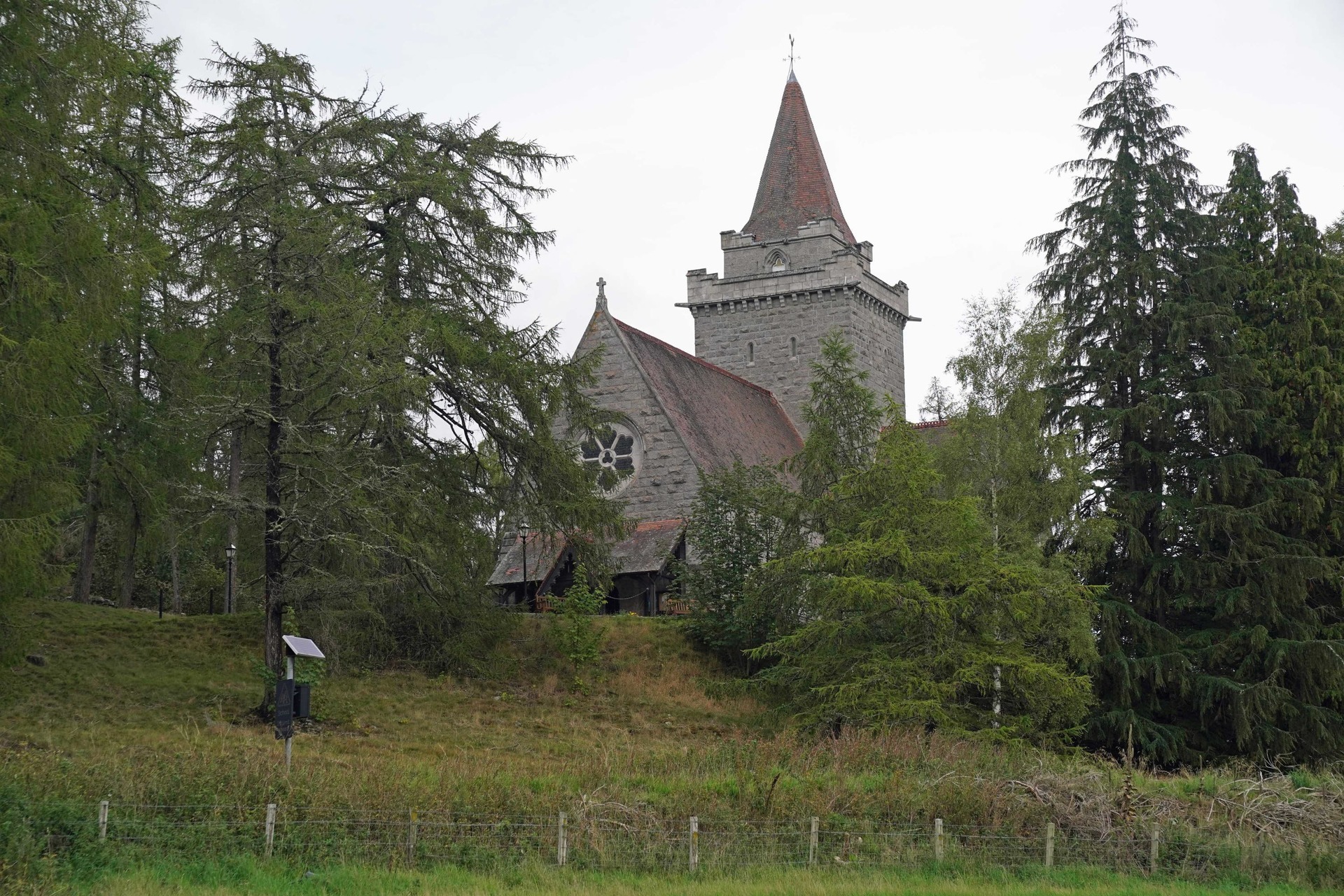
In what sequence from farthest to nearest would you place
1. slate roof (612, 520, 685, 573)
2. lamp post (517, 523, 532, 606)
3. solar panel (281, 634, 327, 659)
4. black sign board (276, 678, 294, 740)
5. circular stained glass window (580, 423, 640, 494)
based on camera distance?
1. circular stained glass window (580, 423, 640, 494)
2. slate roof (612, 520, 685, 573)
3. lamp post (517, 523, 532, 606)
4. solar panel (281, 634, 327, 659)
5. black sign board (276, 678, 294, 740)

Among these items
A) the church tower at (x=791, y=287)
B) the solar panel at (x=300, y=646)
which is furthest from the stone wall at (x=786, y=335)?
the solar panel at (x=300, y=646)

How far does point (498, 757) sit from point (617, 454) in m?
17.2

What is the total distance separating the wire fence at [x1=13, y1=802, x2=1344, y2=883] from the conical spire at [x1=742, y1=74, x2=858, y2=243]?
114ft

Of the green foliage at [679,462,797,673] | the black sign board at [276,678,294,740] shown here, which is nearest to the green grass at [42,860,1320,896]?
the black sign board at [276,678,294,740]

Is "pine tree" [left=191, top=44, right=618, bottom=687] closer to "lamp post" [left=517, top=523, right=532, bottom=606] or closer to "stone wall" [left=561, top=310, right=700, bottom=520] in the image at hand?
"lamp post" [left=517, top=523, right=532, bottom=606]

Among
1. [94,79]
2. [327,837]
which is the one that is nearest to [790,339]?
[94,79]

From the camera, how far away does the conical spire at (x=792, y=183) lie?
49.0 meters

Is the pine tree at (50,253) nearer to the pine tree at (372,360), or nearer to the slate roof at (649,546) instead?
the pine tree at (372,360)

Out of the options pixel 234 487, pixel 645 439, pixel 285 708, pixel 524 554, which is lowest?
pixel 285 708

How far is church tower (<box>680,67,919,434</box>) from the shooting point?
47594 mm

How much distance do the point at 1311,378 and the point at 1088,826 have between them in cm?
1500

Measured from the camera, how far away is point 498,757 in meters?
19.3

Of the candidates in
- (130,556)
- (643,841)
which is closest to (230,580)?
(130,556)

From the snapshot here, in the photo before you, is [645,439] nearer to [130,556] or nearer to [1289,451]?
[130,556]
